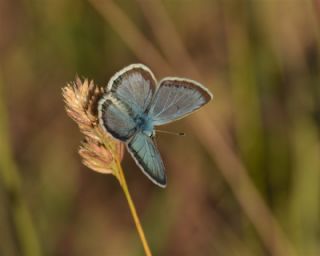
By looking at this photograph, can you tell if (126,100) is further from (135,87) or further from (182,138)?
(182,138)

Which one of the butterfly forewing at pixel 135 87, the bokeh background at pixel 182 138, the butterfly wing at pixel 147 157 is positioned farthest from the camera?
the bokeh background at pixel 182 138

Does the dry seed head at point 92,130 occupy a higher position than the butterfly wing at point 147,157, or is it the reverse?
the dry seed head at point 92,130

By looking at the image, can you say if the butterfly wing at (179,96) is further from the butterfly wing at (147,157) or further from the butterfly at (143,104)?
the butterfly wing at (147,157)

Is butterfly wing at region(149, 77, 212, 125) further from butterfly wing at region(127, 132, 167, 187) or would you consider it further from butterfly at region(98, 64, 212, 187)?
butterfly wing at region(127, 132, 167, 187)

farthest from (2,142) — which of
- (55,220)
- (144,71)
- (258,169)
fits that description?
(258,169)

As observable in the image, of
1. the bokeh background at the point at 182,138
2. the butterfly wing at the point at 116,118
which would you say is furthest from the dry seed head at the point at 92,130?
the bokeh background at the point at 182,138

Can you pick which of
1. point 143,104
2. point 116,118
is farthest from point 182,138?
point 116,118

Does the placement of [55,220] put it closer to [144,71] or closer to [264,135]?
[264,135]
